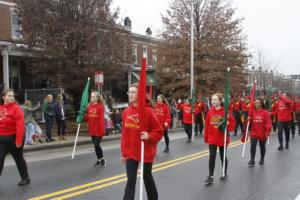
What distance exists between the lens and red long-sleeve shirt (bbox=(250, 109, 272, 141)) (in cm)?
1010

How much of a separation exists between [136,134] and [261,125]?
5.62m

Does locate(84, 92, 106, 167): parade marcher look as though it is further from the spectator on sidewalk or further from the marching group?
Result: the spectator on sidewalk

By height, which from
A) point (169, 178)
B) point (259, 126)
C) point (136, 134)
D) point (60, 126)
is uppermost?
point (136, 134)

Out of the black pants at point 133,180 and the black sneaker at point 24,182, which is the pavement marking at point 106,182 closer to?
the black sneaker at point 24,182

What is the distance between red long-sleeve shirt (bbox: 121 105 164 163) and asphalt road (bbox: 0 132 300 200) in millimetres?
1680

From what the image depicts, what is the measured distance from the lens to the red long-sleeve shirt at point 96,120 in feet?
31.6

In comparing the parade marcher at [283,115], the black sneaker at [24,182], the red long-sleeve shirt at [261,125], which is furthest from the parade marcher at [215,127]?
the parade marcher at [283,115]

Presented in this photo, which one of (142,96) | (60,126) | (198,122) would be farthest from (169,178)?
(198,122)

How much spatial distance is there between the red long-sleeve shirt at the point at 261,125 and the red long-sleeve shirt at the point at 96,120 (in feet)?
12.5

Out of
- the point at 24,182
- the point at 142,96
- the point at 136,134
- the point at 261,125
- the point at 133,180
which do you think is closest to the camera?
the point at 142,96

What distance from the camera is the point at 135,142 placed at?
5.43m

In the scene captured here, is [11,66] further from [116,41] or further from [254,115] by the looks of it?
[254,115]

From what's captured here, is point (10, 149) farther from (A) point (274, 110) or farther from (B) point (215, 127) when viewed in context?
(A) point (274, 110)

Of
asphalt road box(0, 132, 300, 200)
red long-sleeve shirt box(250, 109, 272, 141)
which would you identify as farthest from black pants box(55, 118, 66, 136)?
red long-sleeve shirt box(250, 109, 272, 141)
